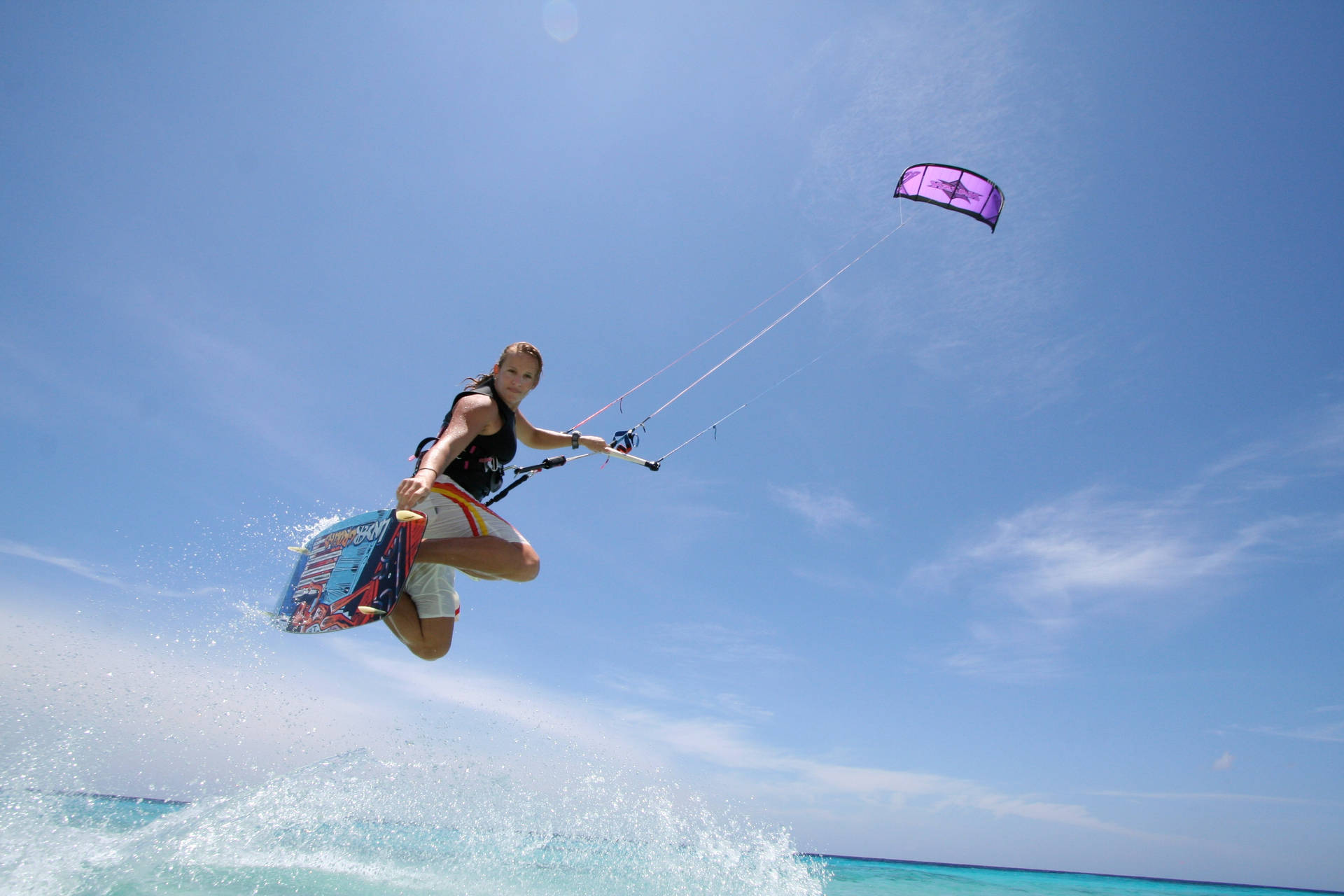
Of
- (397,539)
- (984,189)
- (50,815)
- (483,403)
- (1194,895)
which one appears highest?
(984,189)

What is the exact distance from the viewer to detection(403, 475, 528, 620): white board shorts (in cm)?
347

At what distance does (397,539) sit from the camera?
11.0ft

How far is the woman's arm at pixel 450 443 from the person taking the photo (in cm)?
266

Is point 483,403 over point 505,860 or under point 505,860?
over

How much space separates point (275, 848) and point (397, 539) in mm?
7560

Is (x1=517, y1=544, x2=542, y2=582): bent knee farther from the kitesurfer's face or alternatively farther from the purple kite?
the purple kite

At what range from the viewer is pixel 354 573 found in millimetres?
3471

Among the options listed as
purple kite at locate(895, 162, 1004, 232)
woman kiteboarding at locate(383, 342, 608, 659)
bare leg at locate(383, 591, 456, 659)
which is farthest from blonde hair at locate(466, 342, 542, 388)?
purple kite at locate(895, 162, 1004, 232)

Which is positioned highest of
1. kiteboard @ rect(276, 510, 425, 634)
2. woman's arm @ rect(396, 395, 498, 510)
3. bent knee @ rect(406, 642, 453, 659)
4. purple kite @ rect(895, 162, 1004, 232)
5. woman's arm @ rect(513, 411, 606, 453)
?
purple kite @ rect(895, 162, 1004, 232)

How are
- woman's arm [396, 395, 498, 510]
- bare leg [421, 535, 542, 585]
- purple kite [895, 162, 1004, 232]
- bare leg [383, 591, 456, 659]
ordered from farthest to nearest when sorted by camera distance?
purple kite [895, 162, 1004, 232] < bare leg [383, 591, 456, 659] < bare leg [421, 535, 542, 585] < woman's arm [396, 395, 498, 510]

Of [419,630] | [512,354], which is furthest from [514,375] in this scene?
[419,630]

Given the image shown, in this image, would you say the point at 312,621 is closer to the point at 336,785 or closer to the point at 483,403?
the point at 483,403

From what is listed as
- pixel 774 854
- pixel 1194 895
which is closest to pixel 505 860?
pixel 774 854

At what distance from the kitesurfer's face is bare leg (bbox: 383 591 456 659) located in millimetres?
1283
